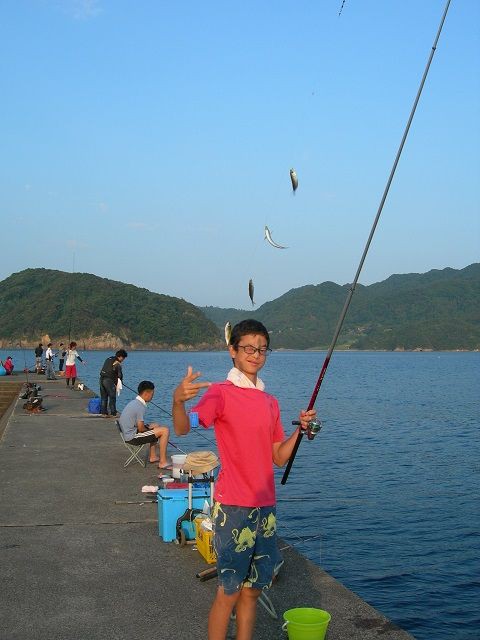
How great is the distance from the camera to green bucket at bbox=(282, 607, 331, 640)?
411 centimetres

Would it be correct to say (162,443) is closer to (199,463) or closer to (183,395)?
(199,463)

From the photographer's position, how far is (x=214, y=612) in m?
3.62

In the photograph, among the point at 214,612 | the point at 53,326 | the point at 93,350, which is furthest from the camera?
the point at 93,350

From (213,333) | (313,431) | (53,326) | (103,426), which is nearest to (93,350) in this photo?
(53,326)

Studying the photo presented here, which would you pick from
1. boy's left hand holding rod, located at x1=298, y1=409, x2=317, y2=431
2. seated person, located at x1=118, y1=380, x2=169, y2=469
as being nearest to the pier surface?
seated person, located at x1=118, y1=380, x2=169, y2=469

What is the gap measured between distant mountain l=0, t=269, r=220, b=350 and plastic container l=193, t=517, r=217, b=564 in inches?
6306

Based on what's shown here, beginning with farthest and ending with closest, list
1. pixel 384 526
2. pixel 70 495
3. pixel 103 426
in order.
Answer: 1. pixel 103 426
2. pixel 384 526
3. pixel 70 495

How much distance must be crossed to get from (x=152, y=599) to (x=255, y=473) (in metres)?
1.94

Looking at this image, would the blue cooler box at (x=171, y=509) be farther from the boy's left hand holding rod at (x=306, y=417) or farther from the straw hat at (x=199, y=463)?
the boy's left hand holding rod at (x=306, y=417)

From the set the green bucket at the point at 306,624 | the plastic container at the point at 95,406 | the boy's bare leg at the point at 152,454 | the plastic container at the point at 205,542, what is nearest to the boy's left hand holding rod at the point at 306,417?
the green bucket at the point at 306,624

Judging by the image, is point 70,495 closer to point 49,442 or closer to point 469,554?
point 49,442

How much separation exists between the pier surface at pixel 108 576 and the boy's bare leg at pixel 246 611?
31.4 inches

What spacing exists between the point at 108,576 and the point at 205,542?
2.72ft

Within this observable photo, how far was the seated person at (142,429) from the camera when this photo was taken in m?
10.1
